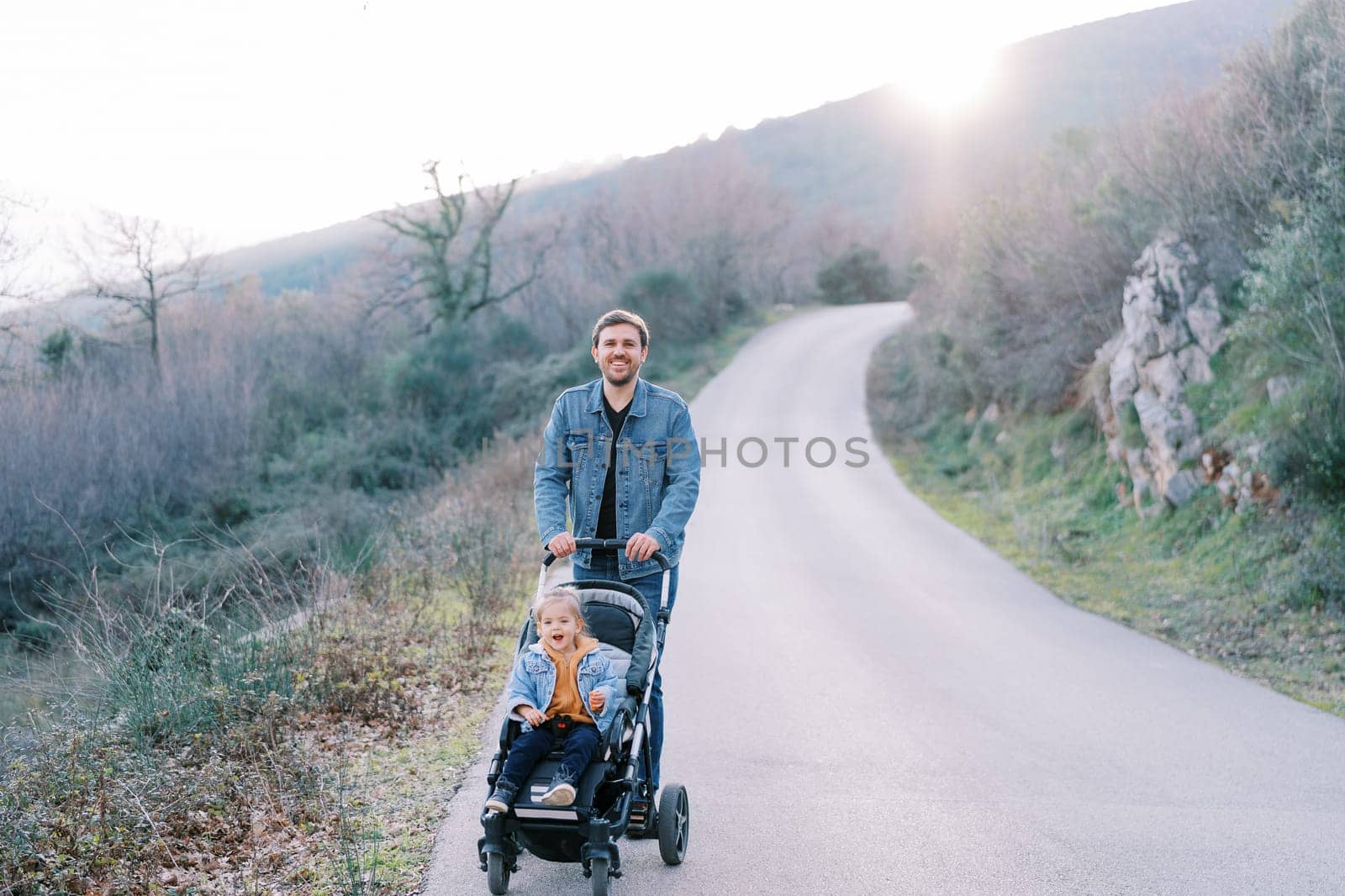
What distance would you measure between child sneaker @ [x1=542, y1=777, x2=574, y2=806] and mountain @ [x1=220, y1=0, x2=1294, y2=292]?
47.8 ft

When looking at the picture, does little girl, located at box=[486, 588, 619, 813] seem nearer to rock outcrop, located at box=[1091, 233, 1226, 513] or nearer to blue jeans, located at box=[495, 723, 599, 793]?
blue jeans, located at box=[495, 723, 599, 793]

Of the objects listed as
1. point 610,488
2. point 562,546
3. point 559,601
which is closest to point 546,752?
point 559,601

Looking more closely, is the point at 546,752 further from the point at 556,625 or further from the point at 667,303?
the point at 667,303

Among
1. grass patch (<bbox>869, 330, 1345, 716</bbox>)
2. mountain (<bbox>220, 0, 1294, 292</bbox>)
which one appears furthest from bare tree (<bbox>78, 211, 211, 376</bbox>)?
grass patch (<bbox>869, 330, 1345, 716</bbox>)

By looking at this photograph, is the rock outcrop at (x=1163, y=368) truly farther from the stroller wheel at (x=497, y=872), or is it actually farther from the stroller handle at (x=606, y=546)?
the stroller wheel at (x=497, y=872)

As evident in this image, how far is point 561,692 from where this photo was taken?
416 centimetres

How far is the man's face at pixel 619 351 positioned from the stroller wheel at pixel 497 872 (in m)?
2.18

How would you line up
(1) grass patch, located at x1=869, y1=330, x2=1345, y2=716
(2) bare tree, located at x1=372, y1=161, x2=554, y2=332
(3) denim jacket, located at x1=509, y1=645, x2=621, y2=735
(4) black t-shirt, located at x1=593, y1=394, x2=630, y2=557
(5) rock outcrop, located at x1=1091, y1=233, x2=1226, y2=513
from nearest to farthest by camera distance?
(3) denim jacket, located at x1=509, y1=645, x2=621, y2=735, (4) black t-shirt, located at x1=593, y1=394, x2=630, y2=557, (1) grass patch, located at x1=869, y1=330, x2=1345, y2=716, (5) rock outcrop, located at x1=1091, y1=233, x2=1226, y2=513, (2) bare tree, located at x1=372, y1=161, x2=554, y2=332

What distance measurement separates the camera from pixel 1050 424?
59.8 ft

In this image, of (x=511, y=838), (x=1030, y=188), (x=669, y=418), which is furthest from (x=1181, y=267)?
(x=511, y=838)

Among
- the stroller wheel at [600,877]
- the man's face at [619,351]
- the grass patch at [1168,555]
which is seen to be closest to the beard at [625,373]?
the man's face at [619,351]

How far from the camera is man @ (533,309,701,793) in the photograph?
470 cm

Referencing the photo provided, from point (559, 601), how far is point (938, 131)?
100116 millimetres

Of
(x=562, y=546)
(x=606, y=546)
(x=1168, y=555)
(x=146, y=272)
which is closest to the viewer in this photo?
(x=562, y=546)
